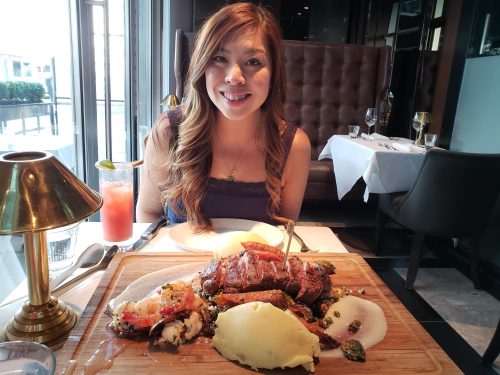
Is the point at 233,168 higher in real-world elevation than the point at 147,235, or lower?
higher

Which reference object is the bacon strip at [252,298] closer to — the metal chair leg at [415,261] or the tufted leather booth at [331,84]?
the metal chair leg at [415,261]

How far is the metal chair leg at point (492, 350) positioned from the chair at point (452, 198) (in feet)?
2.94

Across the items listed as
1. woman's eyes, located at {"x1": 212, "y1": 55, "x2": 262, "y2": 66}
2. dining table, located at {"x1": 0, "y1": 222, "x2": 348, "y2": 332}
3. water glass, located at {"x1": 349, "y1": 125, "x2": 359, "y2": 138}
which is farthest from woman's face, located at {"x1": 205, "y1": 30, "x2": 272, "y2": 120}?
water glass, located at {"x1": 349, "y1": 125, "x2": 359, "y2": 138}

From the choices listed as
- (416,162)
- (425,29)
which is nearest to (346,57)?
(425,29)

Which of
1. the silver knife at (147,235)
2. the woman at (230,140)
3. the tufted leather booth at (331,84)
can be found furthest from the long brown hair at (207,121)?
the tufted leather booth at (331,84)

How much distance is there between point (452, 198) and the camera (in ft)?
9.43

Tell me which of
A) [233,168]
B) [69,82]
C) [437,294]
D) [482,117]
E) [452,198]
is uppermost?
[69,82]

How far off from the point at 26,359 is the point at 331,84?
4.61 m

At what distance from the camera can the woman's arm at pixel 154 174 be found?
5.88 feet

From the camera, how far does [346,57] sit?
4.73 m

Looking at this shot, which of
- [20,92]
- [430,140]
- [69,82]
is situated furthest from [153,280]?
[430,140]

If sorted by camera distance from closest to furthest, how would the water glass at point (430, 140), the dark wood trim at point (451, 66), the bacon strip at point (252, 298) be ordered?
the bacon strip at point (252, 298) → the water glass at point (430, 140) → the dark wood trim at point (451, 66)

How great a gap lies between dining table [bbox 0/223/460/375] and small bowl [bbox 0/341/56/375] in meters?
0.09

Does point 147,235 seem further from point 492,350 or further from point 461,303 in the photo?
point 461,303
